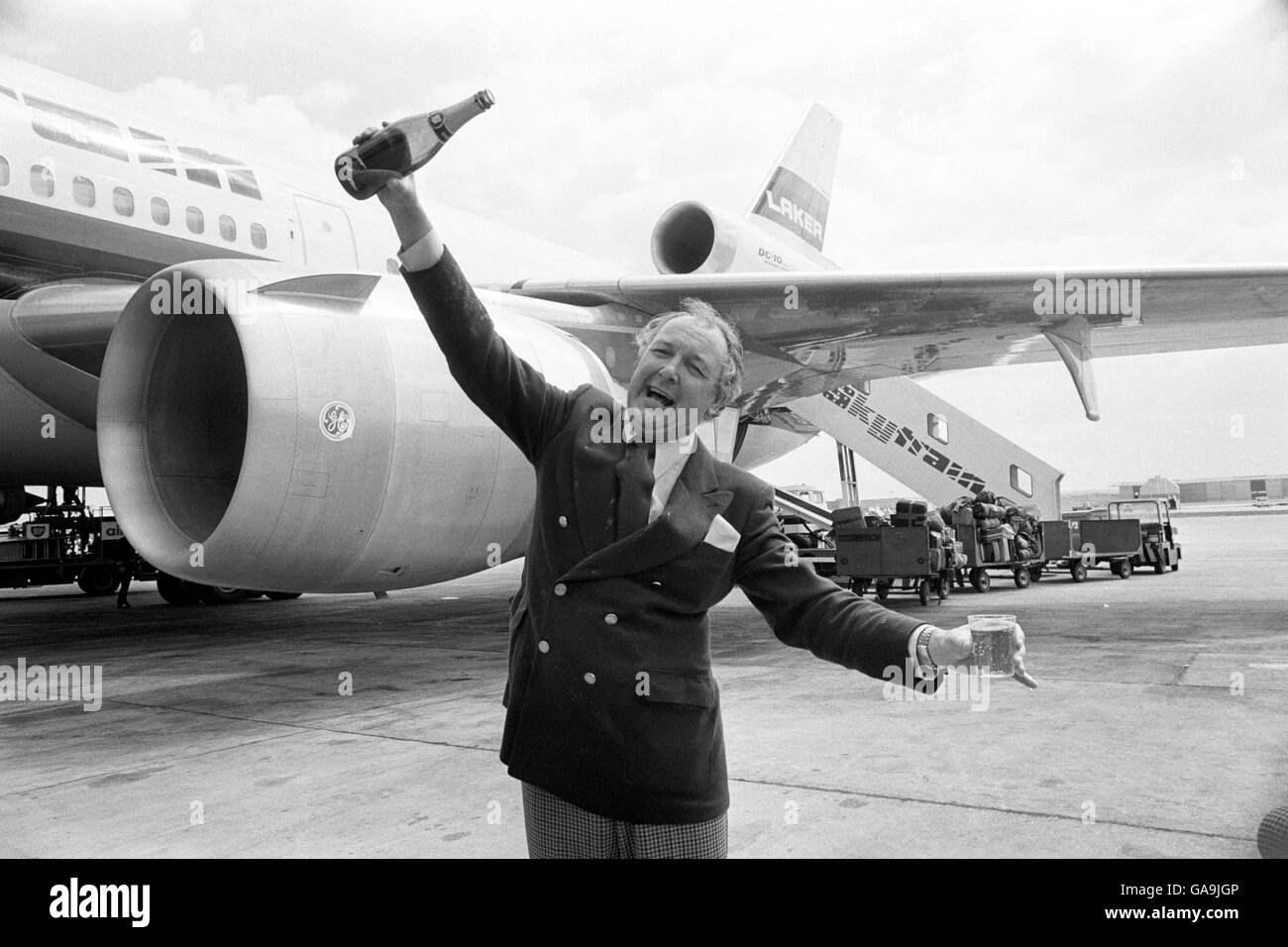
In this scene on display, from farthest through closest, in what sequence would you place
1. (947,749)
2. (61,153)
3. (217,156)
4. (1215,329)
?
(1215,329)
(217,156)
(61,153)
(947,749)

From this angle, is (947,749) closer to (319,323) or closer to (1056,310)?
(319,323)

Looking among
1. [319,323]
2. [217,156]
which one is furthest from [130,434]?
[217,156]

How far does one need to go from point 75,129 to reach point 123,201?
467 mm

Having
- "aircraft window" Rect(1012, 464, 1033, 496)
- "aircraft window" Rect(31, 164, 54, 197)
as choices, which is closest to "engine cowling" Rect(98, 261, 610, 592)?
"aircraft window" Rect(31, 164, 54, 197)

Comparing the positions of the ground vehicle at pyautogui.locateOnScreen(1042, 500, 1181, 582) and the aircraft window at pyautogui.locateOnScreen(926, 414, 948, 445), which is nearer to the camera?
the ground vehicle at pyautogui.locateOnScreen(1042, 500, 1181, 582)

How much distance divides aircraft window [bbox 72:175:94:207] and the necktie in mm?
5762

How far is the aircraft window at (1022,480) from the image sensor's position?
14.5 m

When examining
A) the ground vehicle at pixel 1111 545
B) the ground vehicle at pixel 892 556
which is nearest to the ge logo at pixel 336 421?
the ground vehicle at pixel 892 556

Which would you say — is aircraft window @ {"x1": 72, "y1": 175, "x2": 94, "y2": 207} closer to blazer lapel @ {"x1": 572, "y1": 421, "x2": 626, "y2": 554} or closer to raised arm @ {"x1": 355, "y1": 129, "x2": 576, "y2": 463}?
raised arm @ {"x1": 355, "y1": 129, "x2": 576, "y2": 463}

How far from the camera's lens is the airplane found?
172 inches

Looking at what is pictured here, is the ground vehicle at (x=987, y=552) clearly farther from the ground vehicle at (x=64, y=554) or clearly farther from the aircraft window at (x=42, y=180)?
the ground vehicle at (x=64, y=554)

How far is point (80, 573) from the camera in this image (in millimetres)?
14797

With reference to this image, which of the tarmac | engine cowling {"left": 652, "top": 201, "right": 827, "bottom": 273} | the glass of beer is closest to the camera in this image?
the glass of beer
